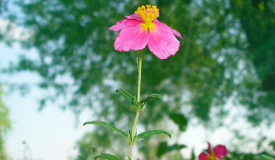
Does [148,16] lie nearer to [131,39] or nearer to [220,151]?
[131,39]

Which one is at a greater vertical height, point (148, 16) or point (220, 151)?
point (148, 16)

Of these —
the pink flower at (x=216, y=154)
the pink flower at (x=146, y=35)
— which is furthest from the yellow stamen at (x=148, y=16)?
the pink flower at (x=216, y=154)

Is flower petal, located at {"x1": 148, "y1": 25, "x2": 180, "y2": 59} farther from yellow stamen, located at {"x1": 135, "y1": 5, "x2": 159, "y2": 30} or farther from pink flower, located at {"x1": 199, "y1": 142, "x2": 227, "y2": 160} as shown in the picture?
pink flower, located at {"x1": 199, "y1": 142, "x2": 227, "y2": 160}

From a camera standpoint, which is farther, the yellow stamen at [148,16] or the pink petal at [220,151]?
the pink petal at [220,151]

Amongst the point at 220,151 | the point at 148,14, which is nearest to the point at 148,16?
the point at 148,14

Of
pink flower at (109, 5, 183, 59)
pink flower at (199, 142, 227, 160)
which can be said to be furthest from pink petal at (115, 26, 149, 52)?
pink flower at (199, 142, 227, 160)

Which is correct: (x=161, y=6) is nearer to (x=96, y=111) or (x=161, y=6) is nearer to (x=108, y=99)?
(x=108, y=99)

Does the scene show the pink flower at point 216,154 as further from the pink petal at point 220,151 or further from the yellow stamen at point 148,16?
the yellow stamen at point 148,16
